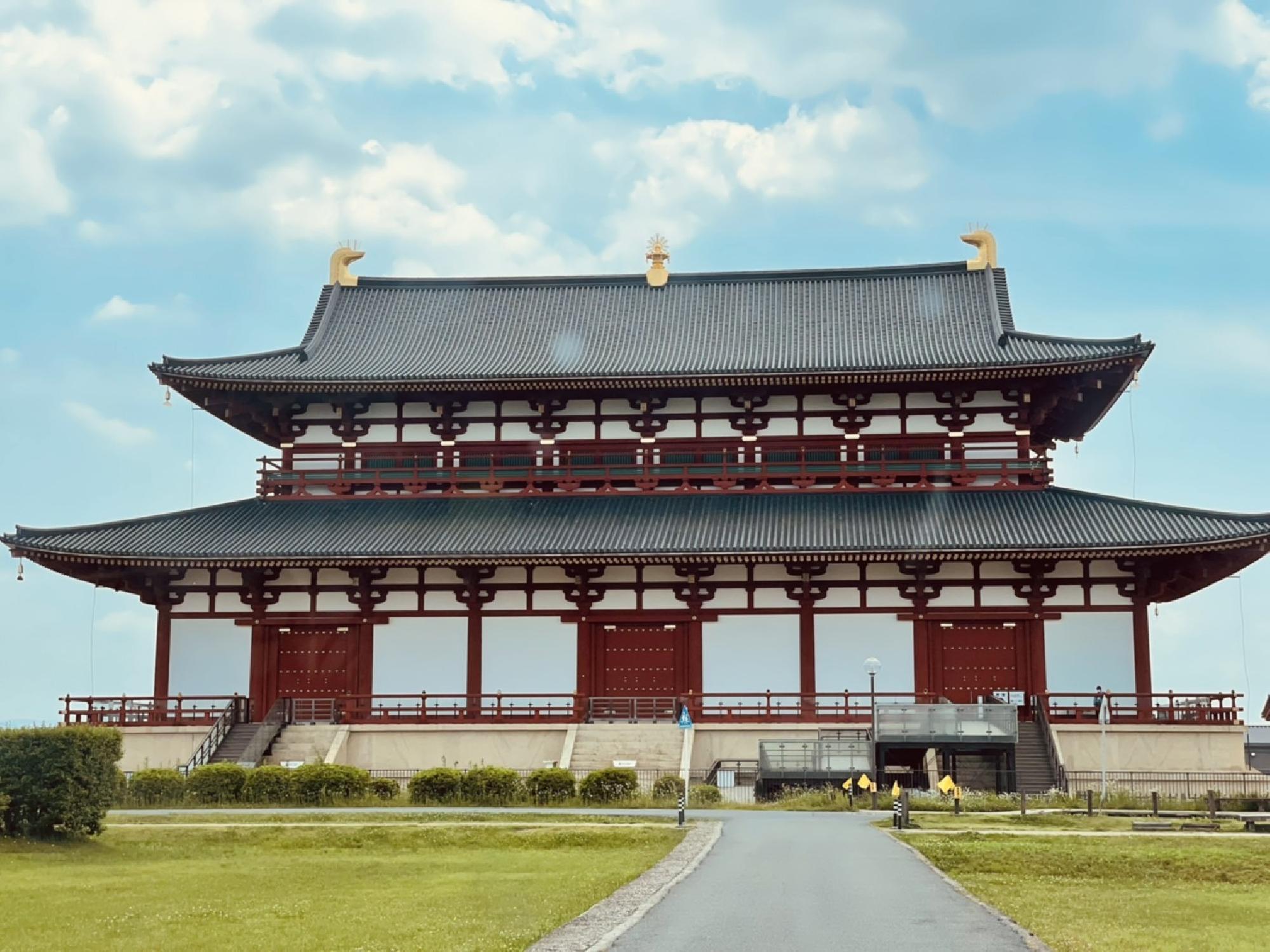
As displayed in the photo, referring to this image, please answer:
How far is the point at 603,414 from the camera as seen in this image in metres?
48.2

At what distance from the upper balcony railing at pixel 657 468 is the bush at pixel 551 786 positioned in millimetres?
13146

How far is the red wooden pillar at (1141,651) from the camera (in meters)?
42.9

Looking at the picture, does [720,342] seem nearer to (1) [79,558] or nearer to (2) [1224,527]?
(2) [1224,527]

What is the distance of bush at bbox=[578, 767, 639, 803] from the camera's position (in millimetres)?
35594

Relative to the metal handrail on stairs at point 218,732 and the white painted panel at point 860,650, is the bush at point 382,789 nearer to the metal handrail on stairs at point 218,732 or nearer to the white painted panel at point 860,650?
the metal handrail on stairs at point 218,732

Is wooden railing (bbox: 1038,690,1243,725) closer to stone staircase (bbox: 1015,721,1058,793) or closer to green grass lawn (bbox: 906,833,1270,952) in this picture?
stone staircase (bbox: 1015,721,1058,793)

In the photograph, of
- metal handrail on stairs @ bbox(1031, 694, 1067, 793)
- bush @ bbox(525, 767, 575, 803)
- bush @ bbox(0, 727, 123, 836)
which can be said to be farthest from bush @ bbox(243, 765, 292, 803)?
metal handrail on stairs @ bbox(1031, 694, 1067, 793)

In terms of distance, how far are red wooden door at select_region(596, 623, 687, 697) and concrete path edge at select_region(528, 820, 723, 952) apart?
61.9 feet

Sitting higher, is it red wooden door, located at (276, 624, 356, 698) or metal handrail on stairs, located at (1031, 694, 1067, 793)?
red wooden door, located at (276, 624, 356, 698)

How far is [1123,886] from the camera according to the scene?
21984mm

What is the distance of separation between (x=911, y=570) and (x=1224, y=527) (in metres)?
8.93

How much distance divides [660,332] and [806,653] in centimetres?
1394

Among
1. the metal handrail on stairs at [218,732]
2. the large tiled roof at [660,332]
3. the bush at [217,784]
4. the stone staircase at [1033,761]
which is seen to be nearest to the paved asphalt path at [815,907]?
the stone staircase at [1033,761]

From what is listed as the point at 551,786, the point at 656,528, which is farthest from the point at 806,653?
the point at 551,786
